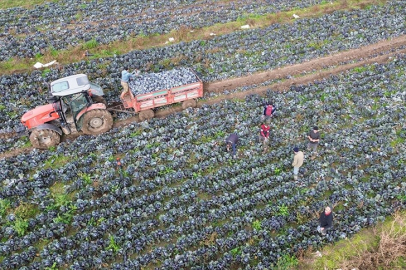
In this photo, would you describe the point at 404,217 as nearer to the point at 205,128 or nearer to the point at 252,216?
the point at 252,216

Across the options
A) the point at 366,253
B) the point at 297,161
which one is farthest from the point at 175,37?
the point at 366,253

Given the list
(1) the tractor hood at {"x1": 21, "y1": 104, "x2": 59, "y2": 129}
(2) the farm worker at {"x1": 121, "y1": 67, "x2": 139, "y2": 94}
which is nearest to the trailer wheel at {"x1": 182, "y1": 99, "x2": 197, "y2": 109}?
(2) the farm worker at {"x1": 121, "y1": 67, "x2": 139, "y2": 94}

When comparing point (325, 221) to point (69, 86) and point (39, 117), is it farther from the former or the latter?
point (39, 117)

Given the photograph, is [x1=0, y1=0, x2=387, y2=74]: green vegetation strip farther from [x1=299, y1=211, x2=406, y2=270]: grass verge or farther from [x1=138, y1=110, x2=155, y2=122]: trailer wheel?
[x1=299, y1=211, x2=406, y2=270]: grass verge

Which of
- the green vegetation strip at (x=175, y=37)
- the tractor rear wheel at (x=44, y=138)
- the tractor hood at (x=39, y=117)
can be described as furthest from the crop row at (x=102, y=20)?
the tractor rear wheel at (x=44, y=138)

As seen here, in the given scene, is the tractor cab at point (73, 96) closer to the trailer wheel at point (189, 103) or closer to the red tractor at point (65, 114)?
the red tractor at point (65, 114)

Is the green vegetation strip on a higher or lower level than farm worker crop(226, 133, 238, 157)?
higher
